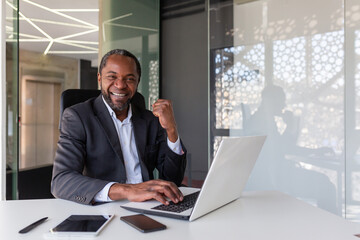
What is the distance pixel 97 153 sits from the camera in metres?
1.60

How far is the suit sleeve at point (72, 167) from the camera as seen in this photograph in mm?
1218

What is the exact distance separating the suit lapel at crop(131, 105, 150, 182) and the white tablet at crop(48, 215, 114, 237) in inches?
28.8

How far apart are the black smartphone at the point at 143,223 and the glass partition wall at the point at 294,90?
2.39 m

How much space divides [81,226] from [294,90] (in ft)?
8.72

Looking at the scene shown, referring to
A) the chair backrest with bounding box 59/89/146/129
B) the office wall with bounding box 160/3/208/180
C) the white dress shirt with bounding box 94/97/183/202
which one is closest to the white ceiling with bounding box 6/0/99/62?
the office wall with bounding box 160/3/208/180

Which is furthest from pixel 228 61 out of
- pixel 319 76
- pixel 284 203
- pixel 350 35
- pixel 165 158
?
pixel 284 203

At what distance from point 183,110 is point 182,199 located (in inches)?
127

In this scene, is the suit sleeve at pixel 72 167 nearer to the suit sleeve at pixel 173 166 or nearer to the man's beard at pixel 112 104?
the man's beard at pixel 112 104

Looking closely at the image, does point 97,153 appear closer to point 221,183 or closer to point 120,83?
point 120,83

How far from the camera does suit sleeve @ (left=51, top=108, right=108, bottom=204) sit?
122cm

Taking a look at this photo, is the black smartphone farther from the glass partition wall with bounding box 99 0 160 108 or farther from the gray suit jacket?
the glass partition wall with bounding box 99 0 160 108

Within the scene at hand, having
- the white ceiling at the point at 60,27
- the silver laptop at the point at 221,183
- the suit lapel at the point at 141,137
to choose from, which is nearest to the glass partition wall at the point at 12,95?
the white ceiling at the point at 60,27

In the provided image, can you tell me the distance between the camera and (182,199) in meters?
1.17

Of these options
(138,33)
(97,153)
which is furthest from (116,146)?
(138,33)
